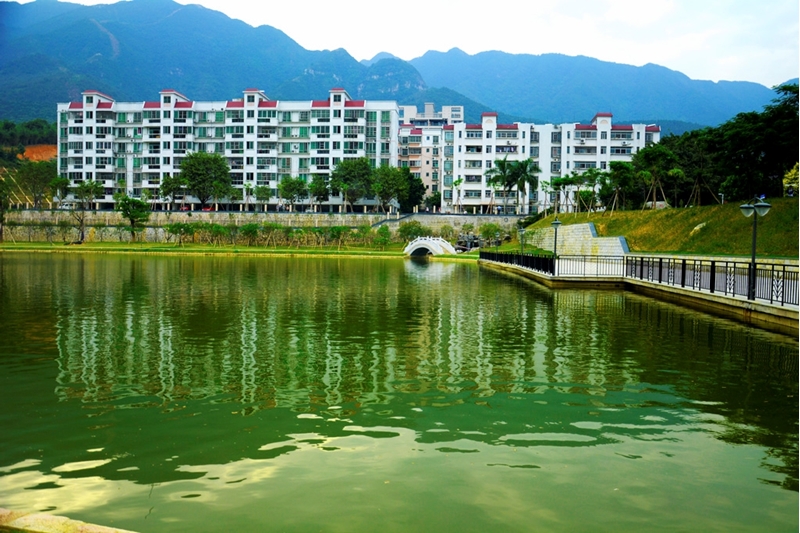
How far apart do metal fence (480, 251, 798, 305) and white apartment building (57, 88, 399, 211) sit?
6489 centimetres

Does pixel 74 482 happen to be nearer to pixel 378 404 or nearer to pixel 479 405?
pixel 378 404

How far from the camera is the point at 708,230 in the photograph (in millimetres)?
48250

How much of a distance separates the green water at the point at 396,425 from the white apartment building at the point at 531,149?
97080mm

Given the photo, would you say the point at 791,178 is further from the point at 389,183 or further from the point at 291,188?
the point at 291,188

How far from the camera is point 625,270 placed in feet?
115

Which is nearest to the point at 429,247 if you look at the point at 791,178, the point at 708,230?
the point at 708,230

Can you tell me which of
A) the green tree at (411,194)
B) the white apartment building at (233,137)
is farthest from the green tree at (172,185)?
the green tree at (411,194)

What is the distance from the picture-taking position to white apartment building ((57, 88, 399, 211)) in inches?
4380

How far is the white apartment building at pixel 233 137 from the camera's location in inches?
4380

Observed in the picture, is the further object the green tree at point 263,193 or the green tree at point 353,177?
the green tree at point 263,193

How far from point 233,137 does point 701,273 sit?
9738cm

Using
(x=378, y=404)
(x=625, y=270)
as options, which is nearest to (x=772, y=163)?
(x=625, y=270)

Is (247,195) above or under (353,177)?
under

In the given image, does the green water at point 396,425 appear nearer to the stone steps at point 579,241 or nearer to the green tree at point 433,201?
the stone steps at point 579,241
